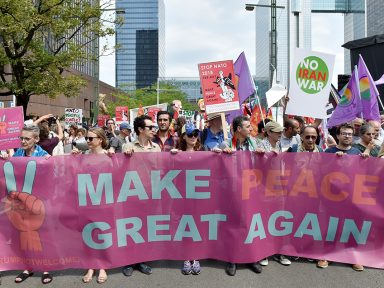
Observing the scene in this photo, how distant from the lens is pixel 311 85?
6.43m

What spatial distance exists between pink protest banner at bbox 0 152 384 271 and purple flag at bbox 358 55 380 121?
2.40 meters

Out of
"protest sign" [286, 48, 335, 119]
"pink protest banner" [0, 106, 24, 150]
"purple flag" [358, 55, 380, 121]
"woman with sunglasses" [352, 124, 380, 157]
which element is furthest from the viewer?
"purple flag" [358, 55, 380, 121]

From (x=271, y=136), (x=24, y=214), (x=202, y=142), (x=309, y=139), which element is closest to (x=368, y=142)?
(x=309, y=139)

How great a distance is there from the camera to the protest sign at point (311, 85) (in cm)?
638

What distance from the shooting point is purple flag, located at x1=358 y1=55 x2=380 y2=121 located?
264 inches

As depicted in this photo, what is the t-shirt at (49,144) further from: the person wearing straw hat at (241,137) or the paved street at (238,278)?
the person wearing straw hat at (241,137)

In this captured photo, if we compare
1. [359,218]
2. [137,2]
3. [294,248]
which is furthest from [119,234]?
[137,2]

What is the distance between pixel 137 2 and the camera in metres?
154

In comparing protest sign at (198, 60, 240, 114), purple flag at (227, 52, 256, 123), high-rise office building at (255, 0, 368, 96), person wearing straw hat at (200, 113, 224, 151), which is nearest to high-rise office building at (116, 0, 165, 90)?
high-rise office building at (255, 0, 368, 96)

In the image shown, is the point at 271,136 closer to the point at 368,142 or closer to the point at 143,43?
the point at 368,142

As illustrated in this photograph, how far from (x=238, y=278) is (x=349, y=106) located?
3533 millimetres

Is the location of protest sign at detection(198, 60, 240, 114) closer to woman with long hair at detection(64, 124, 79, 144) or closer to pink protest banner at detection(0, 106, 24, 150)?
pink protest banner at detection(0, 106, 24, 150)

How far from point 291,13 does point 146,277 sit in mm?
13809

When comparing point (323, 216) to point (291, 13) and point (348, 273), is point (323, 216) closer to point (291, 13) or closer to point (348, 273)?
point (348, 273)
